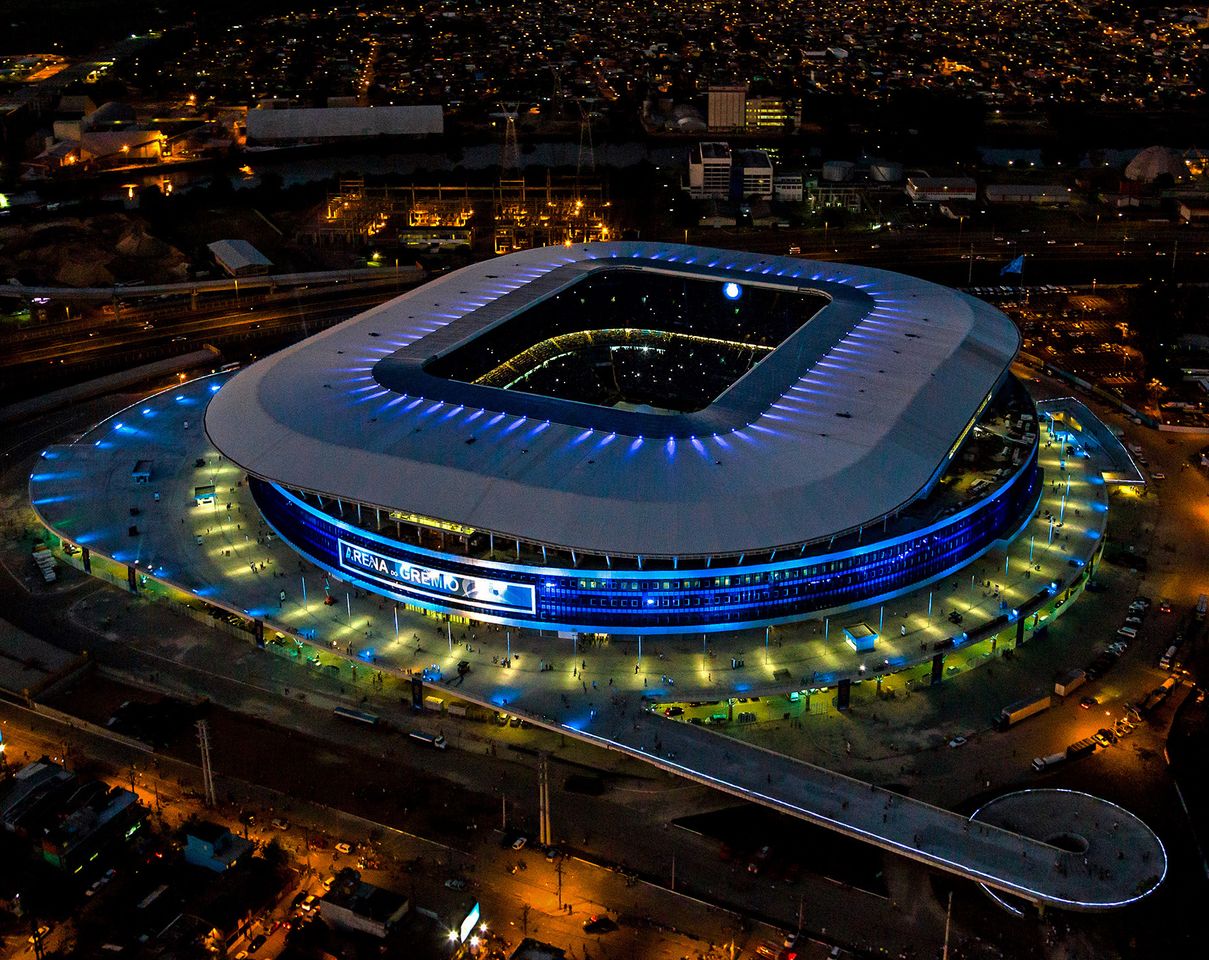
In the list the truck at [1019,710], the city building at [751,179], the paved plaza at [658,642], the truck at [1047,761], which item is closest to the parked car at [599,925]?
the paved plaza at [658,642]

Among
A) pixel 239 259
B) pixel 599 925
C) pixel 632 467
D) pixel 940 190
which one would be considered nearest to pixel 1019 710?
pixel 632 467

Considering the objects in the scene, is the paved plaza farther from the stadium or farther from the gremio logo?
the gremio logo

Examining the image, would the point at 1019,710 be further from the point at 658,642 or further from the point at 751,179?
the point at 751,179

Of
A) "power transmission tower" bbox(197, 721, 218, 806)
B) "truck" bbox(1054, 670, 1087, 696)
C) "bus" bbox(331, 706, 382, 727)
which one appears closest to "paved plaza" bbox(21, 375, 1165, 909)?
"bus" bbox(331, 706, 382, 727)

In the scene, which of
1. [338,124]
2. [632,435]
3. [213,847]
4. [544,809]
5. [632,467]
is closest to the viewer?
[213,847]

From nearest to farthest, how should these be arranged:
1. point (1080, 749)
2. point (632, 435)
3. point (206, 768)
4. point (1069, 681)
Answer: point (206, 768)
point (1080, 749)
point (1069, 681)
point (632, 435)

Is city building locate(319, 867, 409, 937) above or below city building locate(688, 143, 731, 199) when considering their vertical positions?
below
